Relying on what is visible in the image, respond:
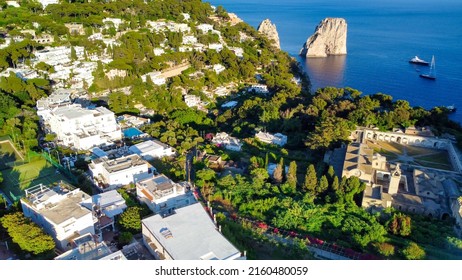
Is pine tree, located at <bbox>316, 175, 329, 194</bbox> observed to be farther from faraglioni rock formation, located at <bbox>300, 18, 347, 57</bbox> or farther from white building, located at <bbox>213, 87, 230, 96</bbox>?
faraglioni rock formation, located at <bbox>300, 18, 347, 57</bbox>

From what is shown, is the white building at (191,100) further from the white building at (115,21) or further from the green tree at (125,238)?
the green tree at (125,238)

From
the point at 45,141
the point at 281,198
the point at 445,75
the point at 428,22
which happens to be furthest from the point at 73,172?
the point at 428,22

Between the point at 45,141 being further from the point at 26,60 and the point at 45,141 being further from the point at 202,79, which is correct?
the point at 202,79

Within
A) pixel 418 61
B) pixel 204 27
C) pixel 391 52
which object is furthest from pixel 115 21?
pixel 391 52

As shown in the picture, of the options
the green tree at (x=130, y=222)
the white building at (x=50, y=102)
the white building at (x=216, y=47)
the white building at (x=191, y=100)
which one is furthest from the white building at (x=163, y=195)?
the white building at (x=216, y=47)

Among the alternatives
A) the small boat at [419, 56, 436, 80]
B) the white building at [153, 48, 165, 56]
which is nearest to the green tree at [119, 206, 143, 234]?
the white building at [153, 48, 165, 56]
